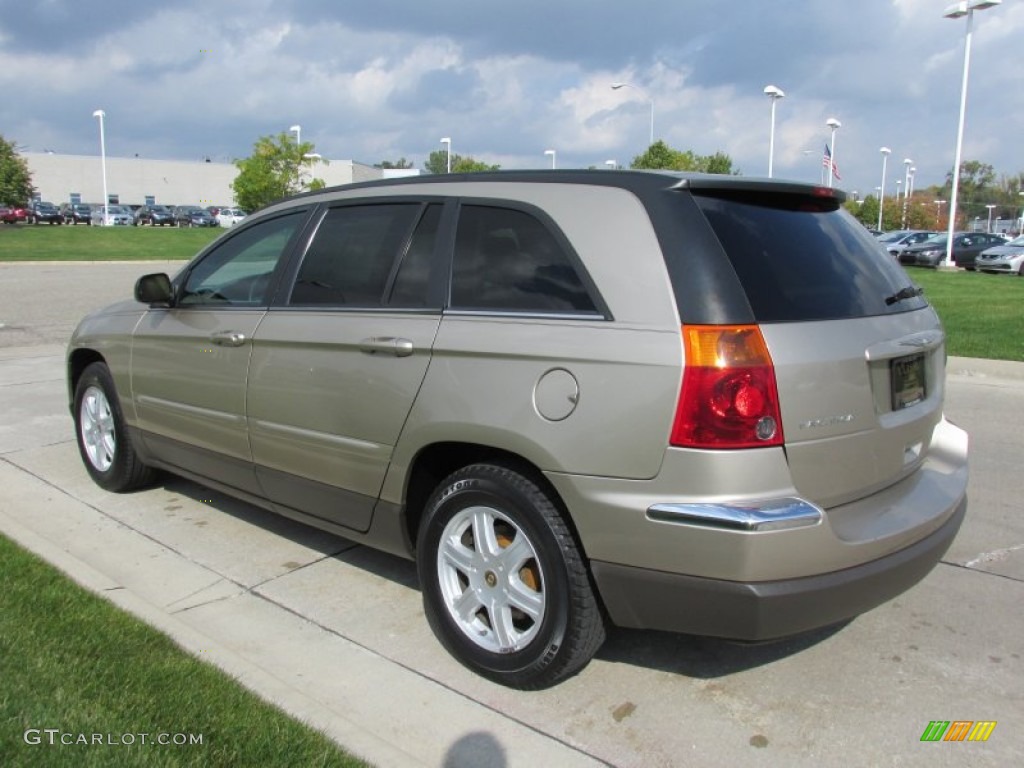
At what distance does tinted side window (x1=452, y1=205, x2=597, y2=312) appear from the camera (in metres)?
2.90

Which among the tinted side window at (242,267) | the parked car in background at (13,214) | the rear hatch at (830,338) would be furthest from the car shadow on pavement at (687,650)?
the parked car in background at (13,214)

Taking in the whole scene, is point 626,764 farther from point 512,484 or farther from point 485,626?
point 512,484

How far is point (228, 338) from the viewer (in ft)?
13.3

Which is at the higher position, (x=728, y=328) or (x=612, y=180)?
(x=612, y=180)

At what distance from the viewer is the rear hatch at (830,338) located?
101 inches

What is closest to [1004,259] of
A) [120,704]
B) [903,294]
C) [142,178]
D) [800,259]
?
[903,294]

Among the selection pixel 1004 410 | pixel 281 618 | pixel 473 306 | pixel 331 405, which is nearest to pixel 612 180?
pixel 473 306

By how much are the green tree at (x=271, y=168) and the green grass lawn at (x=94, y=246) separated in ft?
12.2

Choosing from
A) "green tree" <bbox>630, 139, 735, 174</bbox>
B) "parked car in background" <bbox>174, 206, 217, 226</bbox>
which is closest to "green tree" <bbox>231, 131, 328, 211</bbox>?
"green tree" <bbox>630, 139, 735, 174</bbox>

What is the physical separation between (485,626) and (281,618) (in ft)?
3.41

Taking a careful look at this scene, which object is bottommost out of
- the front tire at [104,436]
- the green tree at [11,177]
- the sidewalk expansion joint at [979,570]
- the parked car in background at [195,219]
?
the sidewalk expansion joint at [979,570]

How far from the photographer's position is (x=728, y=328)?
2531mm

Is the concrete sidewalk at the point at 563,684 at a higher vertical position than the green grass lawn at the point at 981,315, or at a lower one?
lower

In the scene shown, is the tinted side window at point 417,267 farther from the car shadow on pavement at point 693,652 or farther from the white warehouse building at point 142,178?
the white warehouse building at point 142,178
